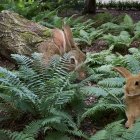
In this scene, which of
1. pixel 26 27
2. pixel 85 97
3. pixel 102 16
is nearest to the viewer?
pixel 85 97

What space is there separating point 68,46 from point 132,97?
9.10ft

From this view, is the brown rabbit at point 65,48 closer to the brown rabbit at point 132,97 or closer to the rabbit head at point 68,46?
the rabbit head at point 68,46

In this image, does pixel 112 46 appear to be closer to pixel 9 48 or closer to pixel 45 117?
pixel 9 48

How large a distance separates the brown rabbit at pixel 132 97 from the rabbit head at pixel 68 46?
2109mm

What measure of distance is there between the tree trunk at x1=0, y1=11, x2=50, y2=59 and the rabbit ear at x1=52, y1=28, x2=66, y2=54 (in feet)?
2.06

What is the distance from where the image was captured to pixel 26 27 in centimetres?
951

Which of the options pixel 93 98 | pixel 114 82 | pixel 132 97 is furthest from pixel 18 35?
pixel 132 97

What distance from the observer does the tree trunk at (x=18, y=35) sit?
8.73 meters

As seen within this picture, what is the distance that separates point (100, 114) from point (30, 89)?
3.68 ft

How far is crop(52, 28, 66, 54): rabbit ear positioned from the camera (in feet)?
26.1

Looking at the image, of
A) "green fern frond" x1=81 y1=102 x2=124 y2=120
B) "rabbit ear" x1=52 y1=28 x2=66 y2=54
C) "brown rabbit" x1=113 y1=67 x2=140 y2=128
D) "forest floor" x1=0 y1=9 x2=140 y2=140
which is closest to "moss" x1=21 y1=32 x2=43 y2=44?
"forest floor" x1=0 y1=9 x2=140 y2=140

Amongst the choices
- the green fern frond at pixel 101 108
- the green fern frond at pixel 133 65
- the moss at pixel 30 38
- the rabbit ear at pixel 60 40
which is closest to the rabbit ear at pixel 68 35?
the rabbit ear at pixel 60 40

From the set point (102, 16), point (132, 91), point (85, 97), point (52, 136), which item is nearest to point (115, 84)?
point (85, 97)

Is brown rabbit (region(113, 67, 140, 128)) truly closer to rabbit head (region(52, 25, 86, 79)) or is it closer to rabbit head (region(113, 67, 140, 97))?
rabbit head (region(113, 67, 140, 97))
